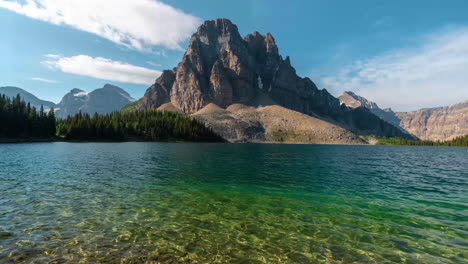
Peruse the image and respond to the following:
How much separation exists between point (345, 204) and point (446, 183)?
84.1 feet

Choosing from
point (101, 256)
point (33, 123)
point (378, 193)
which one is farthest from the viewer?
point (33, 123)

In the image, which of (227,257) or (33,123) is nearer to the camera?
(227,257)

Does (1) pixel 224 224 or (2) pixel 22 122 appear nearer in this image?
(1) pixel 224 224

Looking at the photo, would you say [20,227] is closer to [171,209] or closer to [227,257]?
[171,209]

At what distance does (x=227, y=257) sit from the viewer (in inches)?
479

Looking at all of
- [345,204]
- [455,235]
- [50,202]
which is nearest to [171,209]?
[50,202]

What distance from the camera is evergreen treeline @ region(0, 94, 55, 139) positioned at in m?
142

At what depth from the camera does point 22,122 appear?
497 ft

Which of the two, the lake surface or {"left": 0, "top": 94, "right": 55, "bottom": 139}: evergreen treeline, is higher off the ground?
{"left": 0, "top": 94, "right": 55, "bottom": 139}: evergreen treeline

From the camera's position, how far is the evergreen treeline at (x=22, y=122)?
467 feet

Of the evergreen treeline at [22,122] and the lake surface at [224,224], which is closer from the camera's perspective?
the lake surface at [224,224]

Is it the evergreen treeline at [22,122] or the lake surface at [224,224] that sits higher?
the evergreen treeline at [22,122]

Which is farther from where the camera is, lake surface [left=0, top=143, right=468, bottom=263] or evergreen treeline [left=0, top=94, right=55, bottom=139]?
evergreen treeline [left=0, top=94, right=55, bottom=139]

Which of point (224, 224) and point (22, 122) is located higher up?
point (22, 122)
